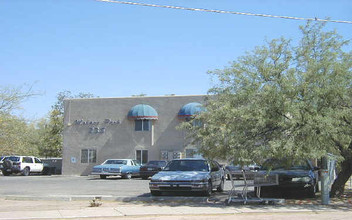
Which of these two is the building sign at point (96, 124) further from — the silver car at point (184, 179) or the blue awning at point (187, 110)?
the silver car at point (184, 179)

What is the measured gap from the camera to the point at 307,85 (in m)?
11.4

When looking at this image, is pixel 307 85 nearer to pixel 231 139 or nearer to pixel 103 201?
pixel 231 139

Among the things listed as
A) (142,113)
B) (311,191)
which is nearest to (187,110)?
(142,113)

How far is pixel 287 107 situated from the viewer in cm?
1091

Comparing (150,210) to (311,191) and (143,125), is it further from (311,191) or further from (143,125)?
(143,125)

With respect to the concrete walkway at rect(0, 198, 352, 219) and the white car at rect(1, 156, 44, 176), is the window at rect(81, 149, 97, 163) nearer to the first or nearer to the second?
the white car at rect(1, 156, 44, 176)

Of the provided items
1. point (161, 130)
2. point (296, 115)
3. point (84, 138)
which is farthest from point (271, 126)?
point (84, 138)

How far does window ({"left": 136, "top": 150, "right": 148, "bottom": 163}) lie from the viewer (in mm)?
33625

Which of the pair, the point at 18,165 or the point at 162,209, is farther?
the point at 18,165

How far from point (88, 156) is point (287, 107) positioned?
2669 centimetres

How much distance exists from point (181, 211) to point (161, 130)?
23147 mm

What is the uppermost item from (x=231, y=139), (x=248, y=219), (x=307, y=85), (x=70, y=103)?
(x=70, y=103)

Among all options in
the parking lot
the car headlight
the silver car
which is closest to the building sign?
the parking lot

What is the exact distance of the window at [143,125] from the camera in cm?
3366
